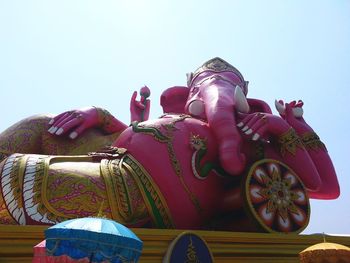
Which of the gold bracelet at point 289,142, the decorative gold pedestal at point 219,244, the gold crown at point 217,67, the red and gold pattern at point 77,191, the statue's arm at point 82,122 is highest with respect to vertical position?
the gold crown at point 217,67

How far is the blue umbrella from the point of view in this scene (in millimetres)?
2383

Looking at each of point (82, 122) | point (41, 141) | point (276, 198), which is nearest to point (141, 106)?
point (82, 122)

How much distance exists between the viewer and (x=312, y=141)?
19.1 feet

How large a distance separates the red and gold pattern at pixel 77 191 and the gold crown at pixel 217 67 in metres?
2.07

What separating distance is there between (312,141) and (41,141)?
134 inches

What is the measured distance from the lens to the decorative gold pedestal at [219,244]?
3.41 meters

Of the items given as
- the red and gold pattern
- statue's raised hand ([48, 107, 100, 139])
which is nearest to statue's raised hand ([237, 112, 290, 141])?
the red and gold pattern

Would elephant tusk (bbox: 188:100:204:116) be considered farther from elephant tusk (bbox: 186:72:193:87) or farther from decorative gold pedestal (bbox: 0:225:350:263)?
decorative gold pedestal (bbox: 0:225:350:263)

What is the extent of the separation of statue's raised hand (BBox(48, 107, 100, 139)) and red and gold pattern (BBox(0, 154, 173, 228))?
0.91m

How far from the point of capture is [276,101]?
627 cm

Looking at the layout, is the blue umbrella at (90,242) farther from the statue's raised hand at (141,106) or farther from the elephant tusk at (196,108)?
the statue's raised hand at (141,106)

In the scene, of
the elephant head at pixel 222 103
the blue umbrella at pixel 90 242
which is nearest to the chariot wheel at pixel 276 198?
the elephant head at pixel 222 103

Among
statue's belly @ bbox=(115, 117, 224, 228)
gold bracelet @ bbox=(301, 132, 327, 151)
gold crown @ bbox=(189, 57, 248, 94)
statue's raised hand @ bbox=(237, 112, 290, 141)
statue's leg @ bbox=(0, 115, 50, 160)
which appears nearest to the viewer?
statue's belly @ bbox=(115, 117, 224, 228)

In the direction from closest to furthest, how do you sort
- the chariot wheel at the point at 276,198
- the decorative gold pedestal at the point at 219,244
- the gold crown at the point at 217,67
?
the decorative gold pedestal at the point at 219,244 → the chariot wheel at the point at 276,198 → the gold crown at the point at 217,67
